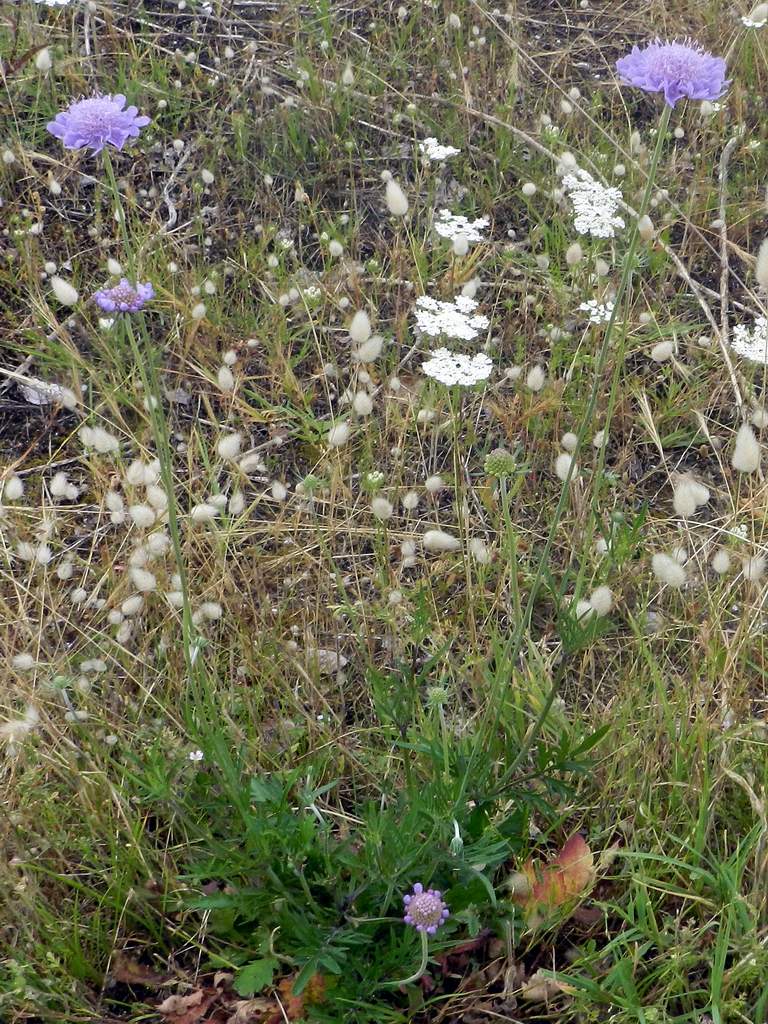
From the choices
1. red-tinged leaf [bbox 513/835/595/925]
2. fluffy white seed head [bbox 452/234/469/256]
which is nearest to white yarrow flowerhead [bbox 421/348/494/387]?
fluffy white seed head [bbox 452/234/469/256]

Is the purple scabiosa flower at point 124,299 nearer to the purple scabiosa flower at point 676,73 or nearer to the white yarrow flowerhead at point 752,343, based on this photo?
the purple scabiosa flower at point 676,73

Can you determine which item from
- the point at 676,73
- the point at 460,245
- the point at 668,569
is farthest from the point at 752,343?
the point at 676,73

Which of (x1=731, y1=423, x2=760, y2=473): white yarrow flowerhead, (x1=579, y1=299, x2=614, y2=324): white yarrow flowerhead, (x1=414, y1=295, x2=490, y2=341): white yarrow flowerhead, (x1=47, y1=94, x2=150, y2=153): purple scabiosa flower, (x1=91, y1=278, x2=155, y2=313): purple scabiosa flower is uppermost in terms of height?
(x1=47, y1=94, x2=150, y2=153): purple scabiosa flower

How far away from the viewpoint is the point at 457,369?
6.22 feet

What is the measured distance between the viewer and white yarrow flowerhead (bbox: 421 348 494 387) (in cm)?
184

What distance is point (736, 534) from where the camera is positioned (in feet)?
5.52

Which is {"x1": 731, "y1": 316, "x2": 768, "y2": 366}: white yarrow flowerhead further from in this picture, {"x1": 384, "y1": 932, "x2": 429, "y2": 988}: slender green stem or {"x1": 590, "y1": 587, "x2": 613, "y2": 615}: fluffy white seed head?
{"x1": 384, "y1": 932, "x2": 429, "y2": 988}: slender green stem

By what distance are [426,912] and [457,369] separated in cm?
101

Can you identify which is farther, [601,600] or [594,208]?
[594,208]

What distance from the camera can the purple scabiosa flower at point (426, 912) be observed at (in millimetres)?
1320

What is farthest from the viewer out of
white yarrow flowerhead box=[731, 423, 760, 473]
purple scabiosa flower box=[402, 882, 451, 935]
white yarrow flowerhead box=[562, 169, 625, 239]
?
white yarrow flowerhead box=[562, 169, 625, 239]

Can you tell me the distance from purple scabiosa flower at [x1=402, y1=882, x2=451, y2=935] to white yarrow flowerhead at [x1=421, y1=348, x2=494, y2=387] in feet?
3.02

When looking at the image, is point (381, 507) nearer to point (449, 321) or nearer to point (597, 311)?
point (449, 321)

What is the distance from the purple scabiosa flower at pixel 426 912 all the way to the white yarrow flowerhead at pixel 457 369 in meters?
0.92
